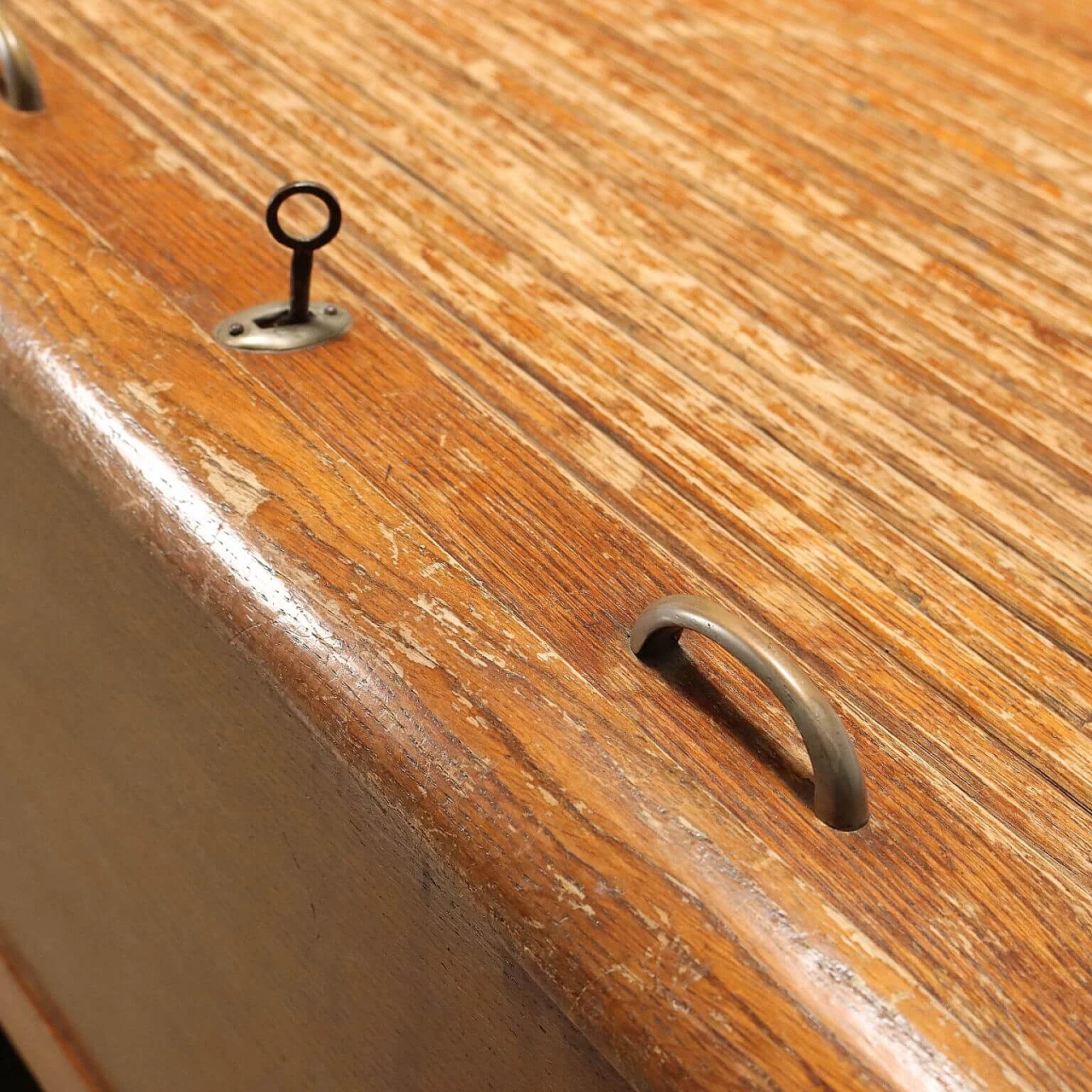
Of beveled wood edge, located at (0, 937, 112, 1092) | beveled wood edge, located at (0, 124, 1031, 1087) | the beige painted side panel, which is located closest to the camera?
beveled wood edge, located at (0, 124, 1031, 1087)

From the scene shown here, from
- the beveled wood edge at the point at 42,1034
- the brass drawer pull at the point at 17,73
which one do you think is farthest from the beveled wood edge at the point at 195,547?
the beveled wood edge at the point at 42,1034

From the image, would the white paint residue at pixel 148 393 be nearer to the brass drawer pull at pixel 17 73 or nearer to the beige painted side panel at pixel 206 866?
the beige painted side panel at pixel 206 866

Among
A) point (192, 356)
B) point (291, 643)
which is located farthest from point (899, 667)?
point (192, 356)

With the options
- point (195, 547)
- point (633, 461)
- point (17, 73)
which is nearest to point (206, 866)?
point (195, 547)

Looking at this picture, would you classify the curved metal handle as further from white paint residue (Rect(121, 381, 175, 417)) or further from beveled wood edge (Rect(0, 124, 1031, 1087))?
white paint residue (Rect(121, 381, 175, 417))

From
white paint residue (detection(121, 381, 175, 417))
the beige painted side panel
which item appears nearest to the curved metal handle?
the beige painted side panel

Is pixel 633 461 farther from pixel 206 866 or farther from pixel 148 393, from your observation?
pixel 206 866
